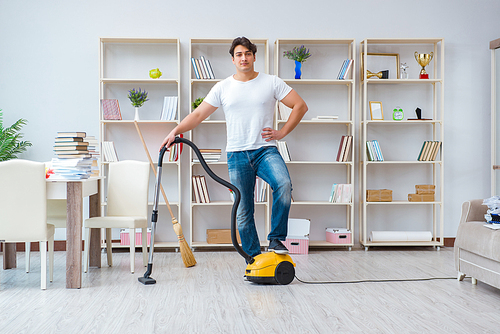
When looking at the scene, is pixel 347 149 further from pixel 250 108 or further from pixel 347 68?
pixel 250 108

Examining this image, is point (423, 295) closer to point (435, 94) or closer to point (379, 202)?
point (379, 202)

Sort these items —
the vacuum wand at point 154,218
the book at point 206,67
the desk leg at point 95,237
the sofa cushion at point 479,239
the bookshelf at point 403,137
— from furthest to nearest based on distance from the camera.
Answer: the bookshelf at point 403,137, the book at point 206,67, the desk leg at point 95,237, the vacuum wand at point 154,218, the sofa cushion at point 479,239

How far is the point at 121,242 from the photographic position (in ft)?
13.8

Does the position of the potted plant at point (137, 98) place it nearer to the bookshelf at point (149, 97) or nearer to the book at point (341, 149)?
the bookshelf at point (149, 97)

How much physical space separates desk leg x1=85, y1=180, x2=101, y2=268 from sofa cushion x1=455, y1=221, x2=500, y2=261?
2.72m

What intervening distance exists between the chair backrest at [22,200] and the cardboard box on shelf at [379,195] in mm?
2975

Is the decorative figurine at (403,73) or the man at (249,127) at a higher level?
the decorative figurine at (403,73)

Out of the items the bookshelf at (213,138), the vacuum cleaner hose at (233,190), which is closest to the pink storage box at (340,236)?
the bookshelf at (213,138)

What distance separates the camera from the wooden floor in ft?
6.84

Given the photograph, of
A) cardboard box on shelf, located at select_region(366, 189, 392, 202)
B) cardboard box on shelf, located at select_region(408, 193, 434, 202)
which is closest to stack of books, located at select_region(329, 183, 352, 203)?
cardboard box on shelf, located at select_region(366, 189, 392, 202)

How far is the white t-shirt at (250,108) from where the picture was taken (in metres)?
2.90

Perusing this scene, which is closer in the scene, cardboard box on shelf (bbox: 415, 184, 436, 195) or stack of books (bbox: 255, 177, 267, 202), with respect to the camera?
stack of books (bbox: 255, 177, 267, 202)

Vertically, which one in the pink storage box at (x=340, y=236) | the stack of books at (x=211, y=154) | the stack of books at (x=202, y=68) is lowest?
the pink storage box at (x=340, y=236)

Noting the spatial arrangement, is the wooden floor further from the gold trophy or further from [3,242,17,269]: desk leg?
the gold trophy
